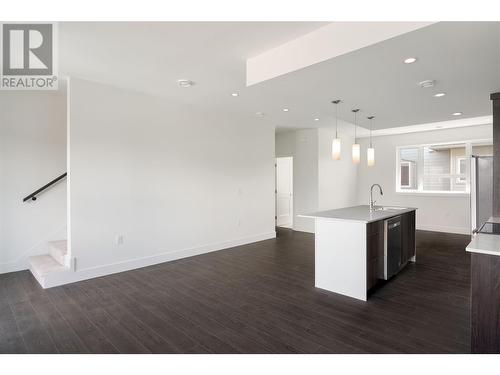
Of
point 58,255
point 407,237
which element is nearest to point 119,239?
point 58,255

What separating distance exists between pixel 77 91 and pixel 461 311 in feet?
17.1

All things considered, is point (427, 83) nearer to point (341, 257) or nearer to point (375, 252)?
point (375, 252)

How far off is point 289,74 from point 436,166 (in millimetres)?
6318

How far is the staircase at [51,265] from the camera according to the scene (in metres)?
3.43

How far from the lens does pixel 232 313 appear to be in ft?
9.04

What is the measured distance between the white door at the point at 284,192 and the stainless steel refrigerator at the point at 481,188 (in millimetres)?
4632

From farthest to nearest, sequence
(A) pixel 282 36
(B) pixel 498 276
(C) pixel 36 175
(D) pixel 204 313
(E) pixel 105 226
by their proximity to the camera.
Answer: (C) pixel 36 175
(E) pixel 105 226
(D) pixel 204 313
(A) pixel 282 36
(B) pixel 498 276

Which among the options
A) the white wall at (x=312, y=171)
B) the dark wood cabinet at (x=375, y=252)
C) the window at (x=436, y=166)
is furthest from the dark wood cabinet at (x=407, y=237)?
the window at (x=436, y=166)

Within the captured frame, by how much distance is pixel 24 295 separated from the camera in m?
3.18

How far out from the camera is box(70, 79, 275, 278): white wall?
3.71m

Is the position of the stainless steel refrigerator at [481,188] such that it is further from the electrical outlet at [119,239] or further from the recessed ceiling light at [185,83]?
the electrical outlet at [119,239]

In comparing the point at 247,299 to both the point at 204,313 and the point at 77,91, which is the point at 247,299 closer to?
the point at 204,313
